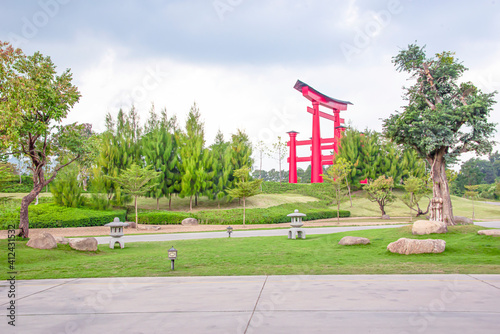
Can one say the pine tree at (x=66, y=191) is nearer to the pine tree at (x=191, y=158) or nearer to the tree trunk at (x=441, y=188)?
the pine tree at (x=191, y=158)

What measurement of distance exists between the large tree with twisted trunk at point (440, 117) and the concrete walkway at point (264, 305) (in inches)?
373

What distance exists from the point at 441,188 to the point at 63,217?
22008mm

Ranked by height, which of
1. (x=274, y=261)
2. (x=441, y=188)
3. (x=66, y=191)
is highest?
(x=441, y=188)

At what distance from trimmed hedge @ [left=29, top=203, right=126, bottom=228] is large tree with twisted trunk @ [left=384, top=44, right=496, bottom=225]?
19.2 metres

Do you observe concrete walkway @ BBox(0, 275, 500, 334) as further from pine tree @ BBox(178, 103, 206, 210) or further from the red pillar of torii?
the red pillar of torii

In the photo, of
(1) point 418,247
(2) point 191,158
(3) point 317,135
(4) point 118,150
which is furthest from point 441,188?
(3) point 317,135

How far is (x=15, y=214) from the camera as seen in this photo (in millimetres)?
21906

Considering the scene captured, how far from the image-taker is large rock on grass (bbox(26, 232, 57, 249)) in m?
11.7

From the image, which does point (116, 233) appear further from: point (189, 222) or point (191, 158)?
point (191, 158)

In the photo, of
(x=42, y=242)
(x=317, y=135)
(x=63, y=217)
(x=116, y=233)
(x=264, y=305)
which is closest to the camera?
(x=264, y=305)

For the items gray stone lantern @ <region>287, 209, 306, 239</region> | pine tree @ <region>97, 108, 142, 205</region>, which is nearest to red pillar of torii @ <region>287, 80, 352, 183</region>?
pine tree @ <region>97, 108, 142, 205</region>

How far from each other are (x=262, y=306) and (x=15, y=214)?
73.3 ft

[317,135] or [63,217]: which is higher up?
[317,135]

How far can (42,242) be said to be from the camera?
11750 millimetres
